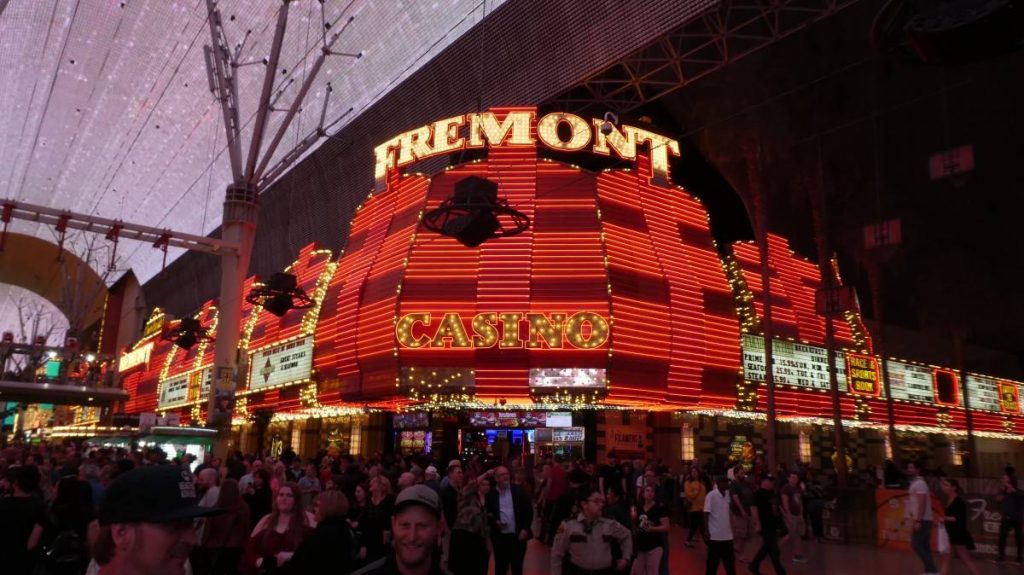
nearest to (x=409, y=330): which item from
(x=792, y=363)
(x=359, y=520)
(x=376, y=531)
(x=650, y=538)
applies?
(x=359, y=520)

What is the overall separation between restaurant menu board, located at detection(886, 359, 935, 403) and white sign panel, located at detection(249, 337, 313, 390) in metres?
25.3

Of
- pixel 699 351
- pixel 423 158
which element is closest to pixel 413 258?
pixel 423 158

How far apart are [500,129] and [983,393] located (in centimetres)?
3171

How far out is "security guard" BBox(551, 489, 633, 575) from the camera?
5875 millimetres

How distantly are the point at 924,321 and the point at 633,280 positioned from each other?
2441 centimetres

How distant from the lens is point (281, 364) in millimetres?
31141

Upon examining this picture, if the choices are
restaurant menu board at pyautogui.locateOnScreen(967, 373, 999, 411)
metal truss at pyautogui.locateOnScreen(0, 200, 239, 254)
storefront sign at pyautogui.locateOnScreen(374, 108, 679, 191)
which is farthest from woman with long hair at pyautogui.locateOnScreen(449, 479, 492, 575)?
restaurant menu board at pyautogui.locateOnScreen(967, 373, 999, 411)

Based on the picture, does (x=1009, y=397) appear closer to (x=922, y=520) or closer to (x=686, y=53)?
(x=686, y=53)

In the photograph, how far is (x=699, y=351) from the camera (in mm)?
24781

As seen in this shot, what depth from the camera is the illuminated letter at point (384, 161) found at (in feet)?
91.8

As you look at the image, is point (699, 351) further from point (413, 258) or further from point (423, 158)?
point (423, 158)

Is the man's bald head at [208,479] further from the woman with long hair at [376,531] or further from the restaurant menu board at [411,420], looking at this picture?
the restaurant menu board at [411,420]

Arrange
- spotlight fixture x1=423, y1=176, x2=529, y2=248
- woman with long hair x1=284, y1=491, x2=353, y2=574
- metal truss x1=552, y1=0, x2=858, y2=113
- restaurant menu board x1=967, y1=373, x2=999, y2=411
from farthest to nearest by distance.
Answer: restaurant menu board x1=967, y1=373, x2=999, y2=411
metal truss x1=552, y1=0, x2=858, y2=113
spotlight fixture x1=423, y1=176, x2=529, y2=248
woman with long hair x1=284, y1=491, x2=353, y2=574

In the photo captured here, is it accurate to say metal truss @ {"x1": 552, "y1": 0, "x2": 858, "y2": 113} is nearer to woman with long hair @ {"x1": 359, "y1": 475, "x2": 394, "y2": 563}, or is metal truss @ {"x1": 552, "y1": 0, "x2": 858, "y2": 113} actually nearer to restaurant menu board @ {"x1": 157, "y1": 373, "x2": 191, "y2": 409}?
woman with long hair @ {"x1": 359, "y1": 475, "x2": 394, "y2": 563}
